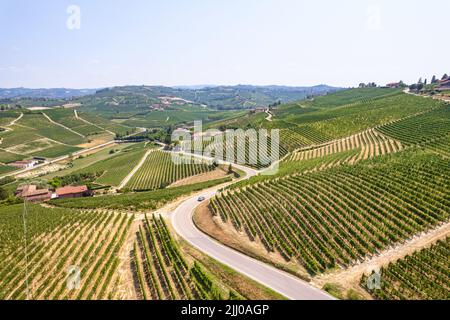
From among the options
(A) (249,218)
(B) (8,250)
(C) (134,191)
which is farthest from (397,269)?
(C) (134,191)

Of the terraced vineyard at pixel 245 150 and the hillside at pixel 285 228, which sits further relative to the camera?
the terraced vineyard at pixel 245 150

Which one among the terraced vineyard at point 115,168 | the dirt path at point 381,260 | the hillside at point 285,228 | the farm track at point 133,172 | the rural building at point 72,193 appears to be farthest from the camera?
the terraced vineyard at point 115,168

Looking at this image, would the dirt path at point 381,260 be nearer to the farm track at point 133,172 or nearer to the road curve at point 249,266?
the road curve at point 249,266

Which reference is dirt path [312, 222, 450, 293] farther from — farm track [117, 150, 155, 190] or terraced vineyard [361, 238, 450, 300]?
farm track [117, 150, 155, 190]

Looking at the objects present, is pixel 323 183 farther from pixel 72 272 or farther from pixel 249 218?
pixel 72 272

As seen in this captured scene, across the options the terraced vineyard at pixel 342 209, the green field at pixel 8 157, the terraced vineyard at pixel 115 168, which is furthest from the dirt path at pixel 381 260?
the green field at pixel 8 157

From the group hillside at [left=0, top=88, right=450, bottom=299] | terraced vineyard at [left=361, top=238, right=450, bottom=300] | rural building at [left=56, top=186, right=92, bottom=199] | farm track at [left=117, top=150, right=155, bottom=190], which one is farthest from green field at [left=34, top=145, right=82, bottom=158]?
terraced vineyard at [left=361, top=238, right=450, bottom=300]
